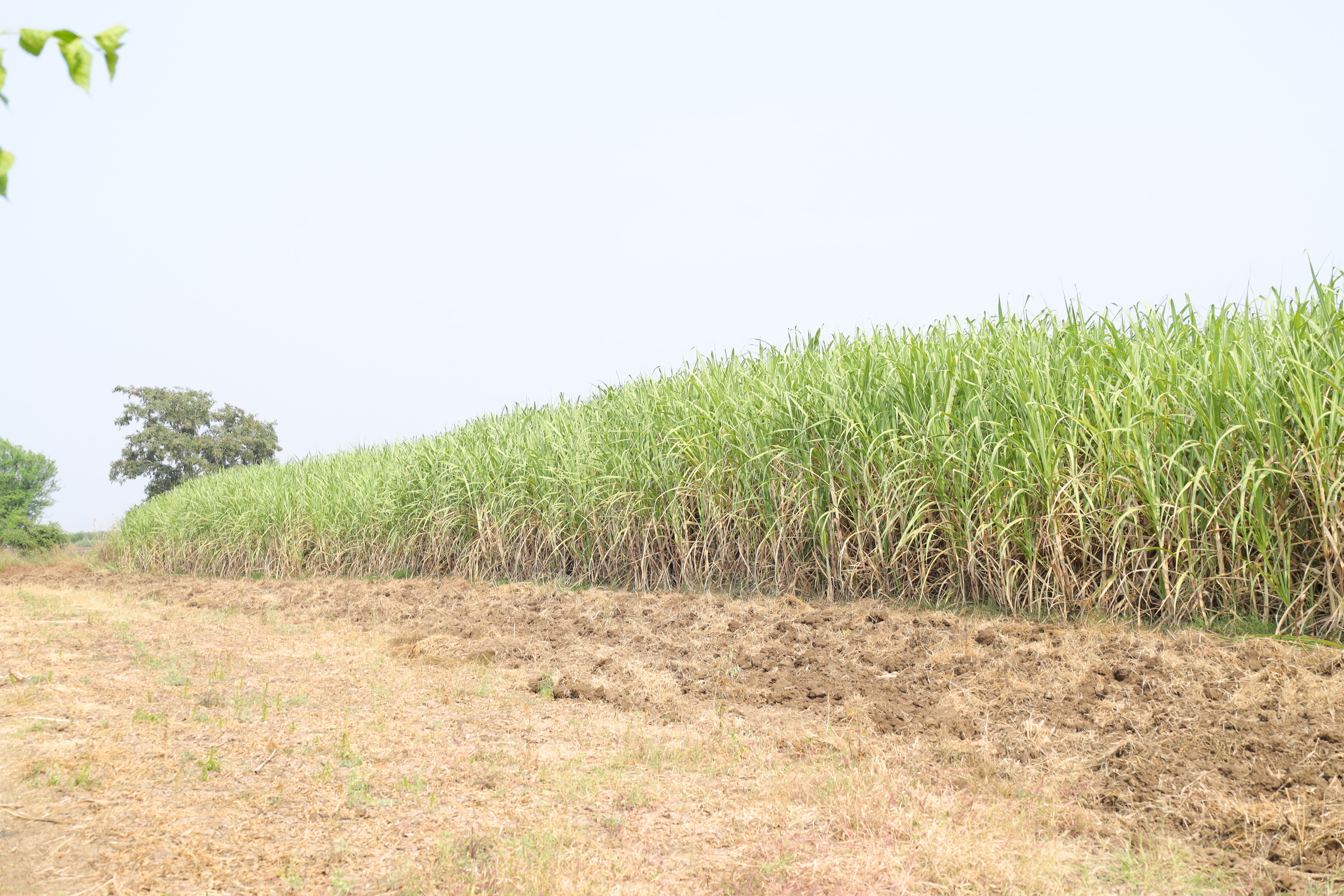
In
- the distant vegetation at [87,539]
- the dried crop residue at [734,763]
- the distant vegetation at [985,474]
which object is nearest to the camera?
the dried crop residue at [734,763]

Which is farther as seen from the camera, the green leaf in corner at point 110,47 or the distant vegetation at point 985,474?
the distant vegetation at point 985,474

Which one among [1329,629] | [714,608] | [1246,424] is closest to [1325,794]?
[1329,629]

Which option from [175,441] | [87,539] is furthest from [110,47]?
[87,539]

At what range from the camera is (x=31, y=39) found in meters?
1.08

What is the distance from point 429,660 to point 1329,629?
14.6 feet

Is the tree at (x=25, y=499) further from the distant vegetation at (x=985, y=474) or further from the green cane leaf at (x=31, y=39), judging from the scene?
the green cane leaf at (x=31, y=39)

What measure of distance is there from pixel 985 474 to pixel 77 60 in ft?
14.0

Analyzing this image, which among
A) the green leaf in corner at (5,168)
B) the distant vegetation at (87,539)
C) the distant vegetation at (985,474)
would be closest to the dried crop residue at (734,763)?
the distant vegetation at (985,474)

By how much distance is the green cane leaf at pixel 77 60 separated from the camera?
1.10 m

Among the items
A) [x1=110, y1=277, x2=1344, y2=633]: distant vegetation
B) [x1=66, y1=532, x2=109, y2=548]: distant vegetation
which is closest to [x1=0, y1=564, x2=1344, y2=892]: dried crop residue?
[x1=110, y1=277, x2=1344, y2=633]: distant vegetation

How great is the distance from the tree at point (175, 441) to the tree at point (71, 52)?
2644 centimetres

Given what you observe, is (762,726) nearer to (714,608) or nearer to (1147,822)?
(1147,822)

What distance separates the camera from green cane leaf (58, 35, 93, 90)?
43.4 inches

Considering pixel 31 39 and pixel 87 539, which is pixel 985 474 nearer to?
pixel 31 39
